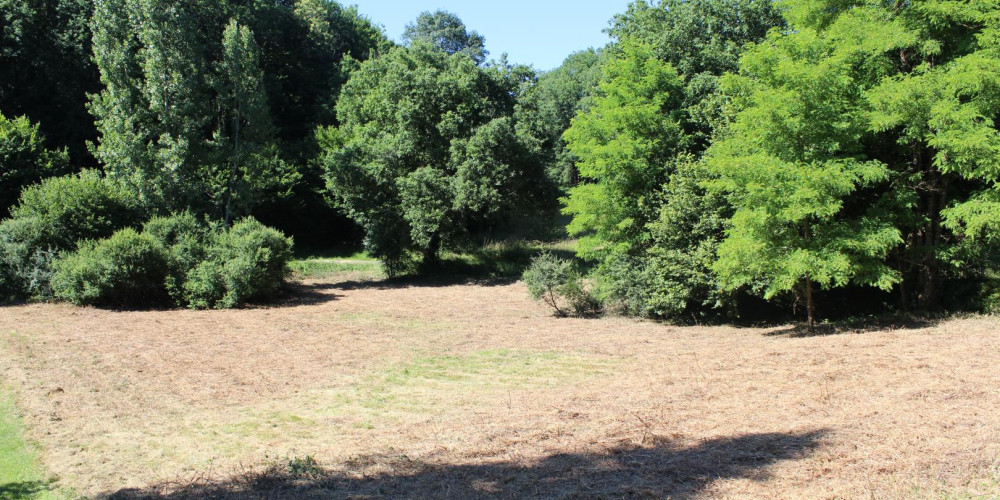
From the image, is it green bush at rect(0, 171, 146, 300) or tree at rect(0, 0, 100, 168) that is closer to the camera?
green bush at rect(0, 171, 146, 300)

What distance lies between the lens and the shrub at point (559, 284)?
64.3 ft

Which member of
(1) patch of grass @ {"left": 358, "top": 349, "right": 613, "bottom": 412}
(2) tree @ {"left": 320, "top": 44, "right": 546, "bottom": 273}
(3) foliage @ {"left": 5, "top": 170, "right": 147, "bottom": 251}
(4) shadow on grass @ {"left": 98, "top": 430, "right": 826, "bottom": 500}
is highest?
(2) tree @ {"left": 320, "top": 44, "right": 546, "bottom": 273}

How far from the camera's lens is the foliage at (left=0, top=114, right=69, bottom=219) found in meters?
27.7

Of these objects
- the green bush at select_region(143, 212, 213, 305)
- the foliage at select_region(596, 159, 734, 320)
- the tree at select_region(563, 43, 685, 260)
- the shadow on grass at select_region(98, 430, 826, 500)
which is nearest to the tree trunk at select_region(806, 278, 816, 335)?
the foliage at select_region(596, 159, 734, 320)

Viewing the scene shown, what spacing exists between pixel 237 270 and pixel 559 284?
10587 mm

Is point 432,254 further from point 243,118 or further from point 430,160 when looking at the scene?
point 243,118

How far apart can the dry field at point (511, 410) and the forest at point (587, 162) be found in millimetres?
2481

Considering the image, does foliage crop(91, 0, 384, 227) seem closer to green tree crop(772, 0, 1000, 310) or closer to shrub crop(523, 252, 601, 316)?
shrub crop(523, 252, 601, 316)

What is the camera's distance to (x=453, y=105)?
2969 cm

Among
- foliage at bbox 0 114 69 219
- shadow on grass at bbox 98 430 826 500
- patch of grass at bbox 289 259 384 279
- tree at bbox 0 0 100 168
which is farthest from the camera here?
tree at bbox 0 0 100 168

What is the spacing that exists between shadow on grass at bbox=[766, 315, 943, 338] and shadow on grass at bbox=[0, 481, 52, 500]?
1424 cm

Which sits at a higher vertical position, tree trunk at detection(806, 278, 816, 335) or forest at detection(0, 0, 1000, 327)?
forest at detection(0, 0, 1000, 327)

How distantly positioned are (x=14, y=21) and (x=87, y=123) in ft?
18.8

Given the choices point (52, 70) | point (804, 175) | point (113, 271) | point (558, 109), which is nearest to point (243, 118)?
point (113, 271)
